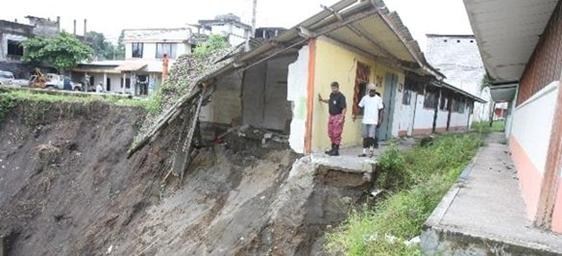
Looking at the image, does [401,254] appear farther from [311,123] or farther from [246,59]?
[246,59]

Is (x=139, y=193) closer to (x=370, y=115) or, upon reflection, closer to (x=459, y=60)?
(x=370, y=115)

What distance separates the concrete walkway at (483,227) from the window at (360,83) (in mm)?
4773

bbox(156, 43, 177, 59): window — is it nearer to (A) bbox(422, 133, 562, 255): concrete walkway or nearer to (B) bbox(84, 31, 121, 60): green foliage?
(B) bbox(84, 31, 121, 60): green foliage

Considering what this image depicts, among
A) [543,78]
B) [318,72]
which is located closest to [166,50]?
[318,72]

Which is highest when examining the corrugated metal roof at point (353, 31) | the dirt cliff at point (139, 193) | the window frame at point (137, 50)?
the window frame at point (137, 50)

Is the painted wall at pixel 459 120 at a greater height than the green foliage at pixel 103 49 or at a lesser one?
lesser

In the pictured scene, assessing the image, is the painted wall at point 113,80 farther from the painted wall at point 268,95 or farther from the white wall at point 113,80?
the painted wall at point 268,95

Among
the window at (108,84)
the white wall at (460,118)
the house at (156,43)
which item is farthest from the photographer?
the window at (108,84)

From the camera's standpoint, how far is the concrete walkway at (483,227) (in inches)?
145

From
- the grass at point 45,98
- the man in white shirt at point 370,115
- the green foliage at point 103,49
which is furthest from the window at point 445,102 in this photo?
the green foliage at point 103,49

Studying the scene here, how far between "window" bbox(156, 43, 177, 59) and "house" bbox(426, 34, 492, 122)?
19512 mm

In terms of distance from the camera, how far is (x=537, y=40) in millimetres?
8695

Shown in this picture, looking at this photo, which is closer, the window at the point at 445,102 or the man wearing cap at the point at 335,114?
the man wearing cap at the point at 335,114

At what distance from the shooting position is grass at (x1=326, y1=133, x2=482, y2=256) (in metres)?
4.83
